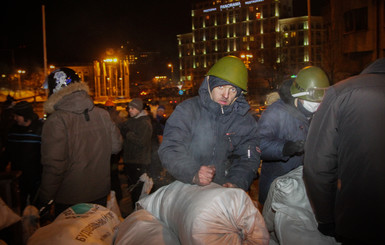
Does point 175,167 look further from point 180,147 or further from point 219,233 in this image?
point 219,233

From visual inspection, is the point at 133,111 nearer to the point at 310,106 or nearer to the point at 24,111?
the point at 24,111

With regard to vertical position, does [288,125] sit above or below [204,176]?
above

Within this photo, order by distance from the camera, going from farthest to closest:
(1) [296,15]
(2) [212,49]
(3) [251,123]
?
1. (2) [212,49]
2. (1) [296,15]
3. (3) [251,123]

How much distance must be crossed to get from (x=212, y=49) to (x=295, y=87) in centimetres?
9404

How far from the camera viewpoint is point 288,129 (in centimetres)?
303

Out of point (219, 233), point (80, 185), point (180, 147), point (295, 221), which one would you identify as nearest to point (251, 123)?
point (180, 147)

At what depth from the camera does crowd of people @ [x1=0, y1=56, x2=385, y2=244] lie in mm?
1431

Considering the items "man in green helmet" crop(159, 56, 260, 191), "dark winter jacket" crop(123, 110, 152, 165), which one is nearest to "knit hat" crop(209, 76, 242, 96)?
"man in green helmet" crop(159, 56, 260, 191)

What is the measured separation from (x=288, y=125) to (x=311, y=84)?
1.78 ft

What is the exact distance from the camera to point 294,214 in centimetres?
189

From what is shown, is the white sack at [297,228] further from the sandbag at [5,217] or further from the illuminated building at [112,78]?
the illuminated building at [112,78]

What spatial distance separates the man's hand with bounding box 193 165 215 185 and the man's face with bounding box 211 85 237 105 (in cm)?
73

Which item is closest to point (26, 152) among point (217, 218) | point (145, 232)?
point (145, 232)

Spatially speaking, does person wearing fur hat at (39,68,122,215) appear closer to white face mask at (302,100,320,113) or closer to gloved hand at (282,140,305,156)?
gloved hand at (282,140,305,156)
